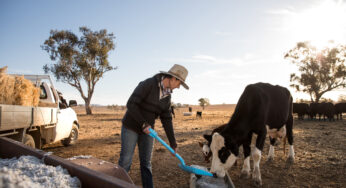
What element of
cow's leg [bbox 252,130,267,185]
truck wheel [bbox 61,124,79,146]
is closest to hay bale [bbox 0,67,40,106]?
truck wheel [bbox 61,124,79,146]

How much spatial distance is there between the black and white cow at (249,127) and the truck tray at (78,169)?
209 cm

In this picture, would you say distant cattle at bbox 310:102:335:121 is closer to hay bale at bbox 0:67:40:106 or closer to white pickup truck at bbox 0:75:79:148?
white pickup truck at bbox 0:75:79:148

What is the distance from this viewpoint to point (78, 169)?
1.56 meters

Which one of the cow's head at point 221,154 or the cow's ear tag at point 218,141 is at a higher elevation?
the cow's ear tag at point 218,141

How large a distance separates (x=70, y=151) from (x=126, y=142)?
5.24 m

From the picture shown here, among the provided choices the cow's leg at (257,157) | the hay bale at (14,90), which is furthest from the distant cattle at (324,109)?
the hay bale at (14,90)

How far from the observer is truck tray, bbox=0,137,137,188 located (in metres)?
1.31

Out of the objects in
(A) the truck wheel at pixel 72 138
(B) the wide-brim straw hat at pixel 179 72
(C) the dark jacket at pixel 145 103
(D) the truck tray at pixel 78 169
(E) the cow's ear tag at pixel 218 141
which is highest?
(B) the wide-brim straw hat at pixel 179 72

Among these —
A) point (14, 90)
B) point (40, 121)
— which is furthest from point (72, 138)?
point (14, 90)

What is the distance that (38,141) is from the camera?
5.10 meters

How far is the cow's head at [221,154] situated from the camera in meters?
3.72

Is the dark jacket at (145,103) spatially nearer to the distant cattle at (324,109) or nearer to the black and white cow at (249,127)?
the black and white cow at (249,127)

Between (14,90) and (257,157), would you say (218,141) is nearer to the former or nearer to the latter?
(257,157)

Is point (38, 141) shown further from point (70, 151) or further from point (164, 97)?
point (164, 97)
